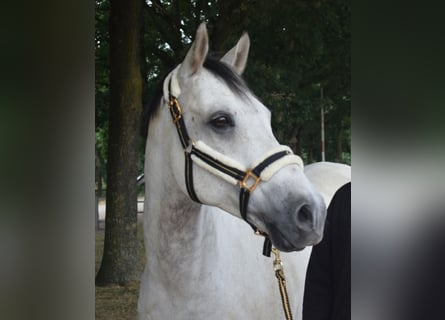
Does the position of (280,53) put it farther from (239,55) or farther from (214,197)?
(214,197)

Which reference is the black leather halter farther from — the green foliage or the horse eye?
the green foliage

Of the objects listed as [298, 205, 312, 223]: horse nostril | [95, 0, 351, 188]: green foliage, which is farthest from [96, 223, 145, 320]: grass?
[298, 205, 312, 223]: horse nostril

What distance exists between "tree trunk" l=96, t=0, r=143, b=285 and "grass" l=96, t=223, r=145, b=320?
0.09 feet

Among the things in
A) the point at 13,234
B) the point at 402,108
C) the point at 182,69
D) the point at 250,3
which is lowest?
the point at 13,234

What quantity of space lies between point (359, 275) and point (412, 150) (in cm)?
38

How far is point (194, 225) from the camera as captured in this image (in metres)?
1.70

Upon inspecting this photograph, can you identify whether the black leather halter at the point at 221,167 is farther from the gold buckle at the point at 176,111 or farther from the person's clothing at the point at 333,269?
the person's clothing at the point at 333,269

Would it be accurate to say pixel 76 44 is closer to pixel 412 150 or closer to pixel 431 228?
pixel 412 150

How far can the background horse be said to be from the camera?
148 centimetres

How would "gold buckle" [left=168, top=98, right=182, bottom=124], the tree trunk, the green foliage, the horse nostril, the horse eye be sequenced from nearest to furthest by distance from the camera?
the horse nostril → the horse eye → "gold buckle" [left=168, top=98, right=182, bottom=124] → the green foliage → the tree trunk

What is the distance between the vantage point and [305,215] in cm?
145

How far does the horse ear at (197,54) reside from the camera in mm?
1548

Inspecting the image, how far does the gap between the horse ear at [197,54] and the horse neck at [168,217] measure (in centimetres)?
19

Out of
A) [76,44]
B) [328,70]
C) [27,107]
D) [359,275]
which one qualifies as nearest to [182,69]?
[76,44]
